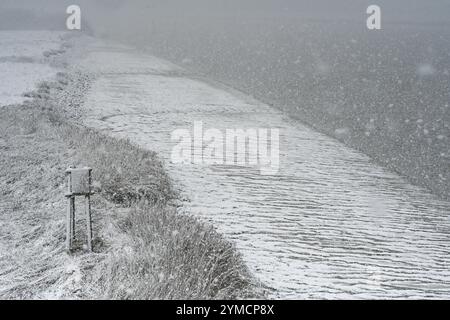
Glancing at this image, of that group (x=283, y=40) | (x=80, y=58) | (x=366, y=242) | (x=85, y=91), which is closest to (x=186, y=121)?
(x=85, y=91)

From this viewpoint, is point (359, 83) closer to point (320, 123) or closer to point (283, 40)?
point (320, 123)

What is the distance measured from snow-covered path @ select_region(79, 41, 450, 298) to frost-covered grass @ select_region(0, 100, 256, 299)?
61 cm

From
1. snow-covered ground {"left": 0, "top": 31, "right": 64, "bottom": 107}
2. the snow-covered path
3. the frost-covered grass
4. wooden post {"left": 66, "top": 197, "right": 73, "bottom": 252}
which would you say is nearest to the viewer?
the frost-covered grass

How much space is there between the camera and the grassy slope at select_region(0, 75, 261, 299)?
409 cm

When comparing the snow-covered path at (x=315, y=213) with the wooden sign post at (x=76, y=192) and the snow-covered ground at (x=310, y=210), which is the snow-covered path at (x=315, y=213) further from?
the wooden sign post at (x=76, y=192)

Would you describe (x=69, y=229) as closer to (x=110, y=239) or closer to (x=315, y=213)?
(x=110, y=239)

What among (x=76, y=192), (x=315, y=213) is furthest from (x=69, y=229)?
(x=315, y=213)

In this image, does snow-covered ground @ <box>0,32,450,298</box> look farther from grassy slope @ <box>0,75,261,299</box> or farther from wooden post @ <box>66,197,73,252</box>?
wooden post @ <box>66,197,73,252</box>

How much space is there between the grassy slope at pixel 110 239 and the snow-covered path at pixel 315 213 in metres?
0.63

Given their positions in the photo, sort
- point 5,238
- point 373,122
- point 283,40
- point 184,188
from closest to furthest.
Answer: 1. point 5,238
2. point 184,188
3. point 373,122
4. point 283,40

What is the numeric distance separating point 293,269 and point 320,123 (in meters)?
12.8

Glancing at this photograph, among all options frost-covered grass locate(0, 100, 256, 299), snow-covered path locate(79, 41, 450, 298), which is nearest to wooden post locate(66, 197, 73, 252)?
frost-covered grass locate(0, 100, 256, 299)

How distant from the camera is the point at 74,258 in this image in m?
4.58

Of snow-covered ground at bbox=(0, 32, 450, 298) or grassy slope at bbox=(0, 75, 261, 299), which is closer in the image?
grassy slope at bbox=(0, 75, 261, 299)
